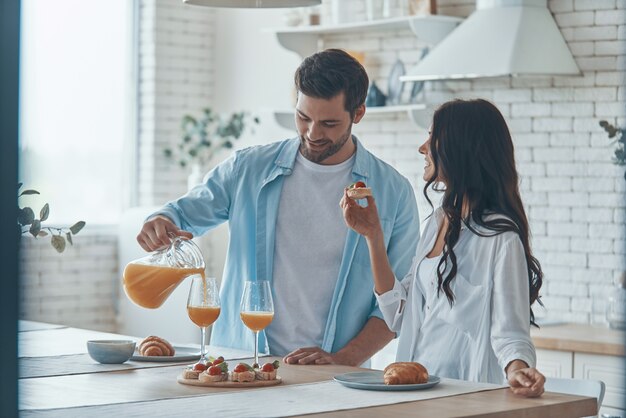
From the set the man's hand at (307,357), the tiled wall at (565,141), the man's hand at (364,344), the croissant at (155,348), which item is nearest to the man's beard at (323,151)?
the man's hand at (364,344)

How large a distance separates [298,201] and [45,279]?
394 centimetres

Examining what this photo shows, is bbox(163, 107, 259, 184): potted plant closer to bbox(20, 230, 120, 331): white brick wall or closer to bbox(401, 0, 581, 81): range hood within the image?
bbox(20, 230, 120, 331): white brick wall

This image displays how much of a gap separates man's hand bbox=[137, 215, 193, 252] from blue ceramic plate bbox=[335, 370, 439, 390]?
2.30 ft

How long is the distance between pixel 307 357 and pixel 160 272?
1.54ft

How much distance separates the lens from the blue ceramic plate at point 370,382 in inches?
96.2

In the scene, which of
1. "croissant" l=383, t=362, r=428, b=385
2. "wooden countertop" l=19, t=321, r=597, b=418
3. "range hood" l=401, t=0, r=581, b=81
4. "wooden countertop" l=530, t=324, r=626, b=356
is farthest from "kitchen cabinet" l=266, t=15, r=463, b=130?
"croissant" l=383, t=362, r=428, b=385

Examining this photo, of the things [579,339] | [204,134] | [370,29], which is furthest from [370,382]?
[204,134]

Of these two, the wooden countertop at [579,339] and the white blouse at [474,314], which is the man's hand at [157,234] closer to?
the white blouse at [474,314]

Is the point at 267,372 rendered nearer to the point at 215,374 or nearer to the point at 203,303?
the point at 215,374

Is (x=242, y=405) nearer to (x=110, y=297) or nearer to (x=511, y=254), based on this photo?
(x=511, y=254)

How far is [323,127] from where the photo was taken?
3287 millimetres

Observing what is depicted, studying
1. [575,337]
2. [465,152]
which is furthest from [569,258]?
[465,152]

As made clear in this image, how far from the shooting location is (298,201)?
3395 millimetres

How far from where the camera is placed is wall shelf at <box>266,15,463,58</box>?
5.79 meters
